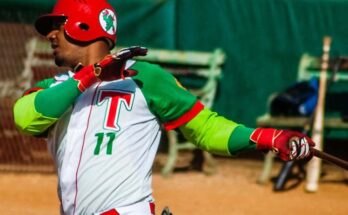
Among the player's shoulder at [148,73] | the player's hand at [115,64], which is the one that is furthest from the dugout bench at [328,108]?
the player's hand at [115,64]

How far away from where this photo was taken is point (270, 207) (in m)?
7.44

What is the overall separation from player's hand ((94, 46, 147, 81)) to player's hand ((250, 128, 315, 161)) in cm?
59

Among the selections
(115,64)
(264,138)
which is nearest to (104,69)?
(115,64)

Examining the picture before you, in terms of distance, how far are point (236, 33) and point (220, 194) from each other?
5.69 feet

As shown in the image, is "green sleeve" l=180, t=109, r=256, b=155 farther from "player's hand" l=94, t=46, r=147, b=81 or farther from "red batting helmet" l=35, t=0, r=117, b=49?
"red batting helmet" l=35, t=0, r=117, b=49

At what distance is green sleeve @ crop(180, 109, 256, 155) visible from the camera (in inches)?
139

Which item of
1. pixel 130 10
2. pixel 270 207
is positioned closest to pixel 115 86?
pixel 270 207

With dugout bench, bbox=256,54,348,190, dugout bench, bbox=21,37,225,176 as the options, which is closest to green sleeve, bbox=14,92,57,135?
dugout bench, bbox=256,54,348,190

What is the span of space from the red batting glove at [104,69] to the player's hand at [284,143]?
0.61m

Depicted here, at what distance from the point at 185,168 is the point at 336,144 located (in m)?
1.54

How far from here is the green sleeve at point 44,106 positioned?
3.36 m

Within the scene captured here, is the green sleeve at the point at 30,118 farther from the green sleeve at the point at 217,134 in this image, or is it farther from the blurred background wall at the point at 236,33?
the blurred background wall at the point at 236,33

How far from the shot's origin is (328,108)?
8.44 metres

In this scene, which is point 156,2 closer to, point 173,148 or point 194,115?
point 173,148
